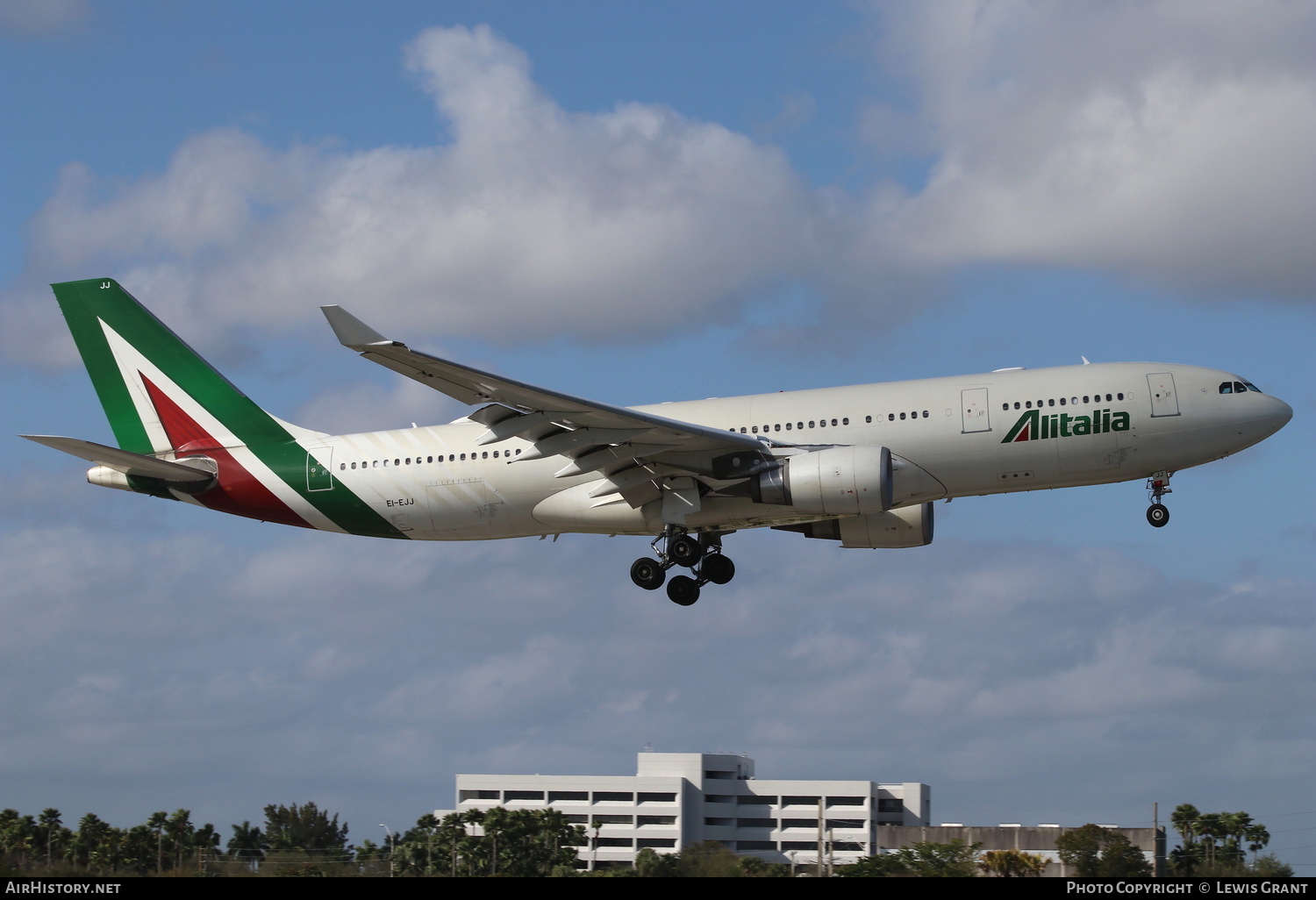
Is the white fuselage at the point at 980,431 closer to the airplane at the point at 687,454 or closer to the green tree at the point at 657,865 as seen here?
the airplane at the point at 687,454

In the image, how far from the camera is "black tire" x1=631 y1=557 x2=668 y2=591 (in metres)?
35.7

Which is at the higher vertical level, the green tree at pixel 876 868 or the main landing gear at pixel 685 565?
the main landing gear at pixel 685 565

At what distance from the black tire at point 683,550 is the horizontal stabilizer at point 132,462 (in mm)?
12553

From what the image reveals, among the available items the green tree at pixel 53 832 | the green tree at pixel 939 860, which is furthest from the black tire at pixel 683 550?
the green tree at pixel 53 832

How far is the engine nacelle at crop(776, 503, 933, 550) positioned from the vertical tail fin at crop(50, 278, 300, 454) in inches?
583

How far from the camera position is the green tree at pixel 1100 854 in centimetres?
2820

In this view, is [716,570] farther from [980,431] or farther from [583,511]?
[980,431]

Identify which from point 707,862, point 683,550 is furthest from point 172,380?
point 707,862

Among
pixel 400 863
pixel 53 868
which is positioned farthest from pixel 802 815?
pixel 53 868

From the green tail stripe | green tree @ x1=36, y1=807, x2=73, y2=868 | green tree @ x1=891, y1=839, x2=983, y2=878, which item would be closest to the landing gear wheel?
the green tail stripe

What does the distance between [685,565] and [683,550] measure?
0.47 metres

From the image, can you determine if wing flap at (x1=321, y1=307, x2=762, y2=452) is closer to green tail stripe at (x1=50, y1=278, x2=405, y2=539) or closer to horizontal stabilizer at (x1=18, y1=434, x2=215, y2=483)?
green tail stripe at (x1=50, y1=278, x2=405, y2=539)

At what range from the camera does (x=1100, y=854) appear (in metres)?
33.2
